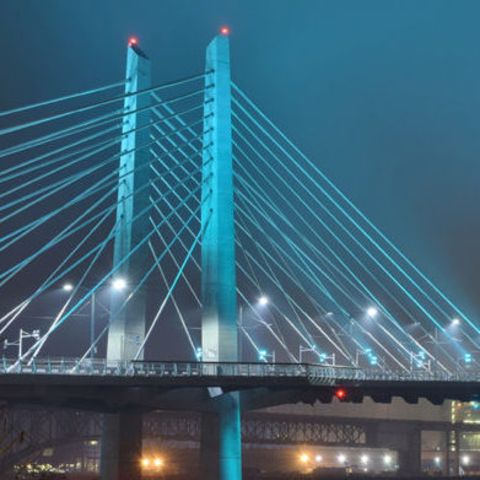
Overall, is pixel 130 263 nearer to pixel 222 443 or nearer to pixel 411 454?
pixel 222 443

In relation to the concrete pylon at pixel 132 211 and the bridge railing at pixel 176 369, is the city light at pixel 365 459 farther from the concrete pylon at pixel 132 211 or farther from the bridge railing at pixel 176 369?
the concrete pylon at pixel 132 211

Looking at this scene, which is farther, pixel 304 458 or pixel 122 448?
pixel 304 458

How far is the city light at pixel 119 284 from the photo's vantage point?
153 feet

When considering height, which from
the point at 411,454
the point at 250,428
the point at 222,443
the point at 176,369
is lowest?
the point at 222,443

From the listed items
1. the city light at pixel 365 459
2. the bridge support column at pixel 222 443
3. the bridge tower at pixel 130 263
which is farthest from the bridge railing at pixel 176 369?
the city light at pixel 365 459

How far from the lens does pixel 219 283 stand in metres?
47.8

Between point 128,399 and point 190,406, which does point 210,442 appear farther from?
point 128,399

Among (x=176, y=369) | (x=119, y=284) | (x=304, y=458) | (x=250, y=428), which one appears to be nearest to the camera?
(x=176, y=369)

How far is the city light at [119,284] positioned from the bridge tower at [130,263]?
0.19 meters

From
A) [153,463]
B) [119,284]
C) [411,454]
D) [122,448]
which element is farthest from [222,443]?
[411,454]

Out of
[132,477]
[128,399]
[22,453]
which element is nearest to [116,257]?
[128,399]

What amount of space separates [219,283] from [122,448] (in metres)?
11.1

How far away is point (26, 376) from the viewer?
37.3 metres

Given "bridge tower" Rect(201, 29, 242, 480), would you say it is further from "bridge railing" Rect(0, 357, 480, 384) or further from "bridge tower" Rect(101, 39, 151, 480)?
"bridge tower" Rect(101, 39, 151, 480)
